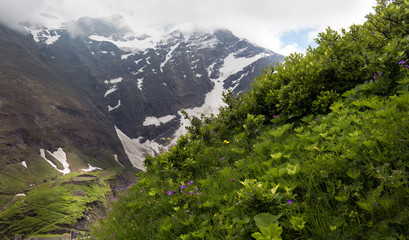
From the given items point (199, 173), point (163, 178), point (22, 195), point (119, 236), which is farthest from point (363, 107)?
point (22, 195)

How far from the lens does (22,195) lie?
260 ft

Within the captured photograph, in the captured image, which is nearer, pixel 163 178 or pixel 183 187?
pixel 183 187

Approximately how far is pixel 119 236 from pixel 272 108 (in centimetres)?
487

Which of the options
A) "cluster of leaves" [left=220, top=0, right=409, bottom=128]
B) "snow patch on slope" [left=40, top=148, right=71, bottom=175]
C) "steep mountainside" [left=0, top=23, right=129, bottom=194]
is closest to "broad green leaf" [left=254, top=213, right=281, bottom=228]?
"cluster of leaves" [left=220, top=0, right=409, bottom=128]

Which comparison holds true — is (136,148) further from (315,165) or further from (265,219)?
(265,219)

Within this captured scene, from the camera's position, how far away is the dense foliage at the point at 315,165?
5.96ft

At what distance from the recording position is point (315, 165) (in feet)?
8.20

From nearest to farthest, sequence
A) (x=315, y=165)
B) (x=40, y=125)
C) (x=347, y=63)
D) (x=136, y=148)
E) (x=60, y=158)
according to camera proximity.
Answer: (x=315, y=165) < (x=347, y=63) < (x=60, y=158) < (x=40, y=125) < (x=136, y=148)

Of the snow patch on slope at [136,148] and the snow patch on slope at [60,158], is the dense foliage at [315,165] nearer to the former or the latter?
the snow patch on slope at [60,158]

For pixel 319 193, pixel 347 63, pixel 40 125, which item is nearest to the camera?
pixel 319 193

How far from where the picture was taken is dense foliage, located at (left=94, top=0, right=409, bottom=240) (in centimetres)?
182

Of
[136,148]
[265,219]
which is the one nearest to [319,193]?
[265,219]

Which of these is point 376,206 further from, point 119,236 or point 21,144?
point 21,144

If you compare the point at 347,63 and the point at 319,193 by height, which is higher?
the point at 347,63
